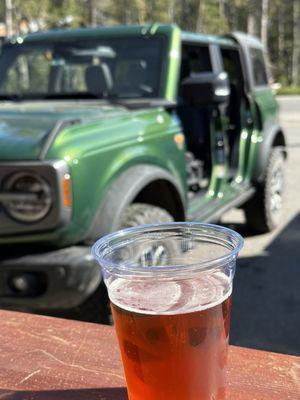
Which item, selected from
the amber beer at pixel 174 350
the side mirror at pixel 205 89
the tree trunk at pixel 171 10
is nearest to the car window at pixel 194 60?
the side mirror at pixel 205 89

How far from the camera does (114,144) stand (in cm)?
278

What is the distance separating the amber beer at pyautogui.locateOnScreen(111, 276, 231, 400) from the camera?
0.83 metres

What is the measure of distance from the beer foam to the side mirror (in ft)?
9.15

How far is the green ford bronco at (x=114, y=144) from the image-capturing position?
8.13 ft

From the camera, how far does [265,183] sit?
16.7 ft

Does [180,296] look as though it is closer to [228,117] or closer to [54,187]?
[54,187]

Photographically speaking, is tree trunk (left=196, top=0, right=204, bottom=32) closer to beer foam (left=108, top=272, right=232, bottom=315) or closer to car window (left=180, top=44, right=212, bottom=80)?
car window (left=180, top=44, right=212, bottom=80)

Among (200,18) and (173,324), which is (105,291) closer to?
(173,324)

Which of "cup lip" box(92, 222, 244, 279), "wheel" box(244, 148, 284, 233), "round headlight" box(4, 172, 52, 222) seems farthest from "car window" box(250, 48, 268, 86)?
"cup lip" box(92, 222, 244, 279)

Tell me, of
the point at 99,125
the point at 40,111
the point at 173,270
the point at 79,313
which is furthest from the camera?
the point at 40,111

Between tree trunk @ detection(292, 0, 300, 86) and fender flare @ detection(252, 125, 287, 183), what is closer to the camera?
fender flare @ detection(252, 125, 287, 183)

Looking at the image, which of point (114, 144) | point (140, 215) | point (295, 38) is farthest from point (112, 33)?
point (295, 38)

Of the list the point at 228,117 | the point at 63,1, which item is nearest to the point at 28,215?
A: the point at 228,117

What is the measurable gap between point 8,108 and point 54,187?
4.19ft
